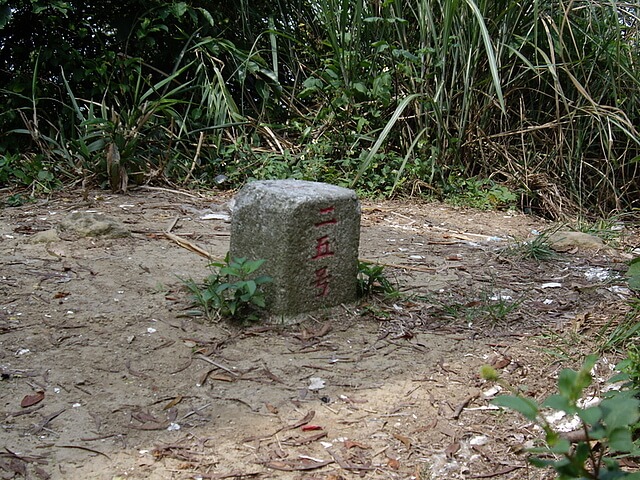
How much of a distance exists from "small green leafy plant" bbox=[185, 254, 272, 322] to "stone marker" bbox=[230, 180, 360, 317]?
0.06 m

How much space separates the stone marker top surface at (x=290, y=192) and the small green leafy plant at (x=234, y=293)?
0.23 meters

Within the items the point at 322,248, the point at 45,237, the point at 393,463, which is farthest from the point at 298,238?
the point at 45,237

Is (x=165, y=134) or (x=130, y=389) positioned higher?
(x=165, y=134)

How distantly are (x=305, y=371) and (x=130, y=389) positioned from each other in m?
0.54

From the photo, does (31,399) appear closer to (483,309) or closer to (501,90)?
(483,309)

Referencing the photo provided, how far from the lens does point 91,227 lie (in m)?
3.42

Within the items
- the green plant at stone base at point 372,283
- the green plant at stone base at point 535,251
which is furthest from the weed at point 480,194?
the green plant at stone base at point 372,283

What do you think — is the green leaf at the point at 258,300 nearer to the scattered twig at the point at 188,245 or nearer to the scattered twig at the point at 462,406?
the scattered twig at the point at 188,245

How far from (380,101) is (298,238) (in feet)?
8.53

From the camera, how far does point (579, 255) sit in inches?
142

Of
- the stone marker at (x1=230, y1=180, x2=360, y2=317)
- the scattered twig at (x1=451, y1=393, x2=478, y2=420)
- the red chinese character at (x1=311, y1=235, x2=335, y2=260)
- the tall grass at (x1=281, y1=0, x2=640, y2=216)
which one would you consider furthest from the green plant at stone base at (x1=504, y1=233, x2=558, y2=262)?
the scattered twig at (x1=451, y1=393, x2=478, y2=420)

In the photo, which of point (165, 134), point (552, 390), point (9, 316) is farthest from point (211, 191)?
point (552, 390)

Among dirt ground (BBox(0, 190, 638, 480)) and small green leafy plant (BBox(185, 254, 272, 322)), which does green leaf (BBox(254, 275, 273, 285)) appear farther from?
dirt ground (BBox(0, 190, 638, 480))

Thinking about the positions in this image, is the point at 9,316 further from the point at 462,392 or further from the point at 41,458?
the point at 462,392
